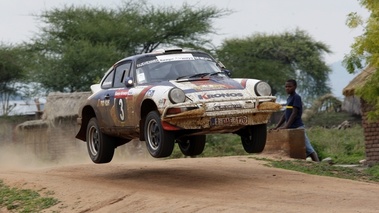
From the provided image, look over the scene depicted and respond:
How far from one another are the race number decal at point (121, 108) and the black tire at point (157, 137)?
799mm

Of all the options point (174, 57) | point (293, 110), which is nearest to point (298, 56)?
point (293, 110)

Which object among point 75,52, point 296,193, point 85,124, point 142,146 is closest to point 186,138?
point 85,124

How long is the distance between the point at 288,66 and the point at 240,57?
49.8 feet

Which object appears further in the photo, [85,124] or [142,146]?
[142,146]

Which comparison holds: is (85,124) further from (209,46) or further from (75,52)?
(209,46)

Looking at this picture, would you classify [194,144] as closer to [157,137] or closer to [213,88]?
[157,137]

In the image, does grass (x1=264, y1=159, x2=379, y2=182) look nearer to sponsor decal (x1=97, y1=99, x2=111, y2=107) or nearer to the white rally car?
the white rally car

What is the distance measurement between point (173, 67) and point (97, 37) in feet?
85.8

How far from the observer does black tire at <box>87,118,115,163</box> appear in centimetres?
1541

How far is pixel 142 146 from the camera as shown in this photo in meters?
24.3

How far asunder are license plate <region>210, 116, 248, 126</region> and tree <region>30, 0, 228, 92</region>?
24721mm

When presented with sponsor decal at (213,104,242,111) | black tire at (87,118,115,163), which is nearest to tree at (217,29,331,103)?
black tire at (87,118,115,163)

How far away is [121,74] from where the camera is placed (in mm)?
15070

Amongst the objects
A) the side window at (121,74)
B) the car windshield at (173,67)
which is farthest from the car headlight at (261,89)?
the side window at (121,74)
